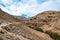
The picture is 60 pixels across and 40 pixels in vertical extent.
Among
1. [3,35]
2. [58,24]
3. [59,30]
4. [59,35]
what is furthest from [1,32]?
[58,24]

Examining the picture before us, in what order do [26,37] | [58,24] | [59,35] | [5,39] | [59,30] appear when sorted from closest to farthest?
[5,39] < [26,37] < [59,35] < [59,30] < [58,24]

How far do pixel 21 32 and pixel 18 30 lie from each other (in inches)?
19.8

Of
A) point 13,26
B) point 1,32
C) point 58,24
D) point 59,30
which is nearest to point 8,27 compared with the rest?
point 13,26

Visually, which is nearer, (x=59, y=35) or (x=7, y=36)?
(x=7, y=36)

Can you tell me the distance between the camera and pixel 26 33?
27562 mm

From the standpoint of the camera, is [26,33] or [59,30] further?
[59,30]

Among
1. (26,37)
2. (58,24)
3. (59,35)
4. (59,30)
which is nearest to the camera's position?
(26,37)

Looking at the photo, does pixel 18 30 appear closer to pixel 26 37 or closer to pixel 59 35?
pixel 26 37

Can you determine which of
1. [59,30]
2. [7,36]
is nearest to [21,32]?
[7,36]

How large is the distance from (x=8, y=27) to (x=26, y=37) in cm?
253

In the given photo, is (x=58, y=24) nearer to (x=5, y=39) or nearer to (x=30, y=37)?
(x=30, y=37)

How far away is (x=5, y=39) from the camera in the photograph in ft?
71.4

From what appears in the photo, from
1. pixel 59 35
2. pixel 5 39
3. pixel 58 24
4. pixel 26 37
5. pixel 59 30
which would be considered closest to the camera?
pixel 5 39

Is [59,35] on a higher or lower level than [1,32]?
lower
